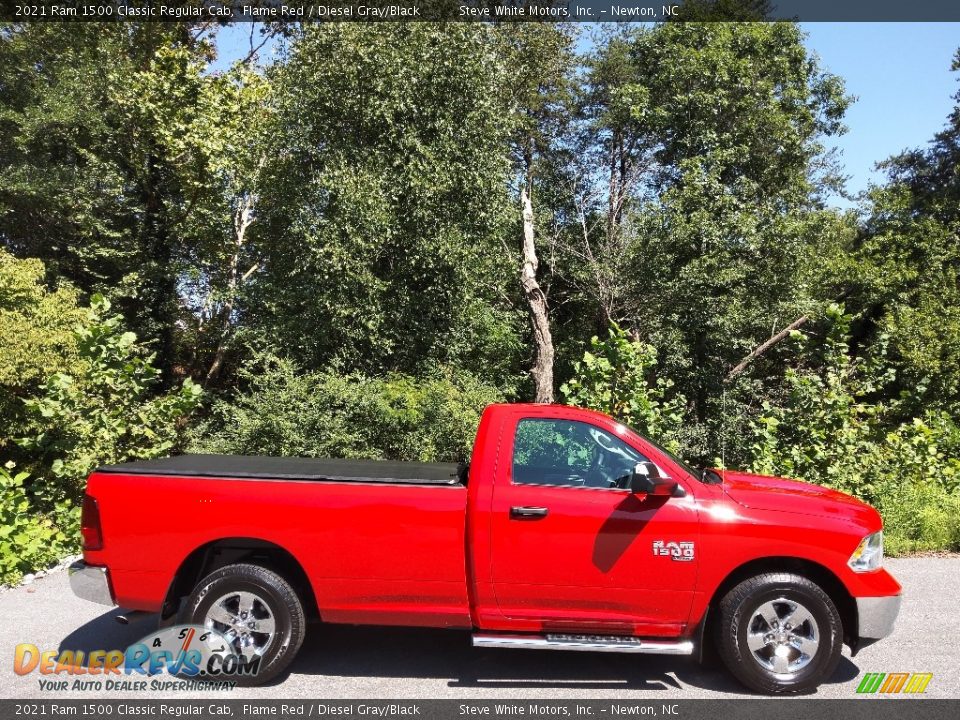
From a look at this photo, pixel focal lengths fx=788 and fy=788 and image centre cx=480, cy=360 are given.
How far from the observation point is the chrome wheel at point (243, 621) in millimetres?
5012

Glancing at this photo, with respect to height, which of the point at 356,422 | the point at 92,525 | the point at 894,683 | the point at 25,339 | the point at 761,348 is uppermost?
the point at 25,339

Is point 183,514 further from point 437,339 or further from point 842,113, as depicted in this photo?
point 842,113

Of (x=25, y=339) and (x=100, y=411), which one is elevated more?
(x=25, y=339)

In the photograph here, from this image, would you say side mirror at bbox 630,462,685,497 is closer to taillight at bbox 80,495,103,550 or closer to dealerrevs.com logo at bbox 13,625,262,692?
dealerrevs.com logo at bbox 13,625,262,692

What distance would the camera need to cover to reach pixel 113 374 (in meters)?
9.55

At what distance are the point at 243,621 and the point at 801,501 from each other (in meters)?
3.66

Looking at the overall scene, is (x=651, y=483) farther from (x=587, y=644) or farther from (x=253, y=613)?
(x=253, y=613)

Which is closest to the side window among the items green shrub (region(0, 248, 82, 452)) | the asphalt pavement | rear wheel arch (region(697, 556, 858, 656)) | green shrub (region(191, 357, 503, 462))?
rear wheel arch (region(697, 556, 858, 656))

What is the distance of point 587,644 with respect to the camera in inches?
187

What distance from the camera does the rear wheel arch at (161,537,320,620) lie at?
515 centimetres

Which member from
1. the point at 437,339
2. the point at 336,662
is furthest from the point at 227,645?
the point at 437,339

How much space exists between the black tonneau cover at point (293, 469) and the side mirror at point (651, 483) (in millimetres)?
A: 1132

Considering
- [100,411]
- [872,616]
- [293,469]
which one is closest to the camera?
[872,616]

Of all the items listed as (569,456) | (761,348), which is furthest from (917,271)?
(569,456)
